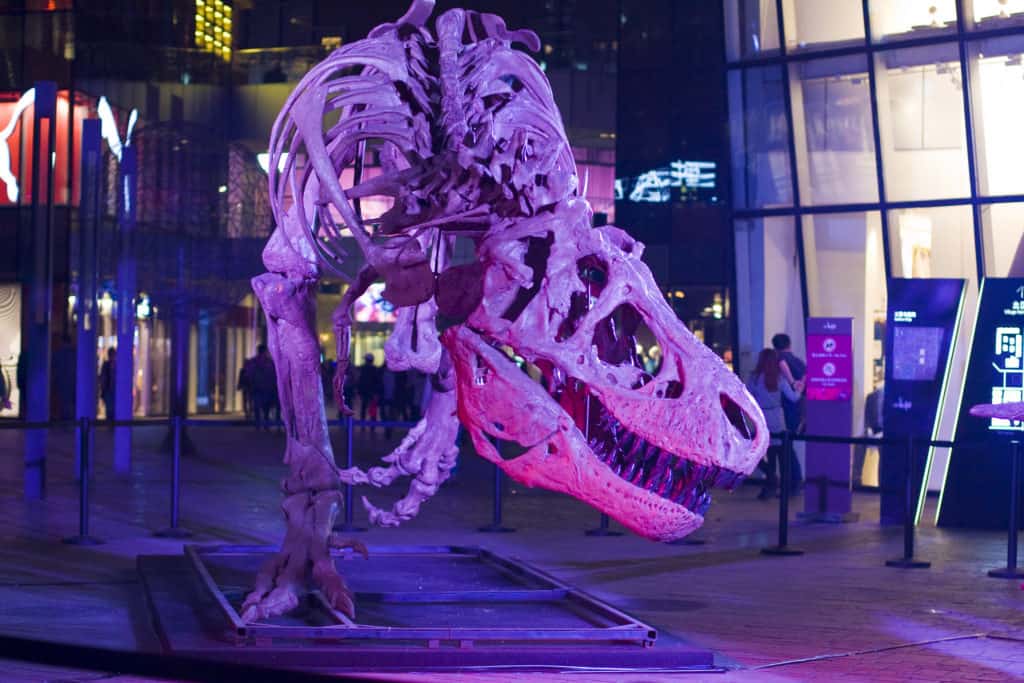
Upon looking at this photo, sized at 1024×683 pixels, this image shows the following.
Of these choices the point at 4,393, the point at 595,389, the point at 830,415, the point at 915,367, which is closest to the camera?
the point at 595,389

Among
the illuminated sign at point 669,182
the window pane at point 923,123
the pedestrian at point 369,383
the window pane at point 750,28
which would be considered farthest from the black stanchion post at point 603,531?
the pedestrian at point 369,383

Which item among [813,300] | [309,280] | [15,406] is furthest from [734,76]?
[15,406]

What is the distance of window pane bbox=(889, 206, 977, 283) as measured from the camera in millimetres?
18141

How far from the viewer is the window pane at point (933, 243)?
1814cm

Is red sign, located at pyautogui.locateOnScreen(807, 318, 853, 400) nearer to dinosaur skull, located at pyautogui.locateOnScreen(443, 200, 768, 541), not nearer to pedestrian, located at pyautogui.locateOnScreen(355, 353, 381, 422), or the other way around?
dinosaur skull, located at pyautogui.locateOnScreen(443, 200, 768, 541)

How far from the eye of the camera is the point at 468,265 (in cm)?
666

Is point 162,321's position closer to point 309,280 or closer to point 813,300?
point 813,300

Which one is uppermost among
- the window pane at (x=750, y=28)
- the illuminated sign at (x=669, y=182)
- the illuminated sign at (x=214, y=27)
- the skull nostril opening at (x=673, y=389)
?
the illuminated sign at (x=214, y=27)

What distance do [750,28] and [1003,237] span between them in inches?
191

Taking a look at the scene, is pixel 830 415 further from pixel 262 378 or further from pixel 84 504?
pixel 262 378

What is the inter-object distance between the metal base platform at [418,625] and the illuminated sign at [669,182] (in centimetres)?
1749

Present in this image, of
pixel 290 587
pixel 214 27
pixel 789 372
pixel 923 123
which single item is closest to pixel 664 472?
pixel 290 587

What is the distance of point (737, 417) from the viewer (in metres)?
5.24

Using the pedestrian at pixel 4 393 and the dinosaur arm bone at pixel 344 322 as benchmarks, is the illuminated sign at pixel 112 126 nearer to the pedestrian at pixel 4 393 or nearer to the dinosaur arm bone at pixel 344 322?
the pedestrian at pixel 4 393
